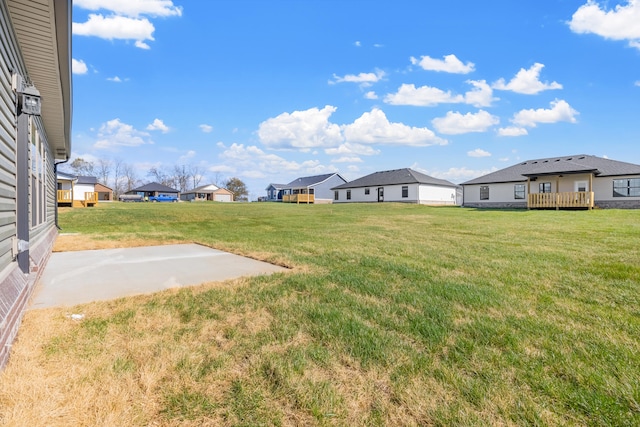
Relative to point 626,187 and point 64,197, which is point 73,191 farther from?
point 626,187

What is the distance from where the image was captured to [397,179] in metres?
38.4

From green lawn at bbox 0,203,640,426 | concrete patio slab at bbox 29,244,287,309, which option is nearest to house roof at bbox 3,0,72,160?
concrete patio slab at bbox 29,244,287,309

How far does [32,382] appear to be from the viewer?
2.13 m

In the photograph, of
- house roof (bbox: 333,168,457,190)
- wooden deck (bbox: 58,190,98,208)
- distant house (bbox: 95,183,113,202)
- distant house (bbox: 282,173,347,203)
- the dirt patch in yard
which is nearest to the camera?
the dirt patch in yard

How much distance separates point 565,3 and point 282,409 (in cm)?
1484

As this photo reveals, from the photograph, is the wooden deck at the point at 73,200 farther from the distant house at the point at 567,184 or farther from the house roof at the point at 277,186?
the distant house at the point at 567,184

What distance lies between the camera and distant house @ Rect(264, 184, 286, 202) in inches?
2409

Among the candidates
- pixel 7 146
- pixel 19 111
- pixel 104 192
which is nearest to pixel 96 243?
pixel 19 111

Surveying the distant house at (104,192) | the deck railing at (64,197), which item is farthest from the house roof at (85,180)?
the distant house at (104,192)

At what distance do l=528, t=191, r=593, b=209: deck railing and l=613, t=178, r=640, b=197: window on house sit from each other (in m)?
3.01

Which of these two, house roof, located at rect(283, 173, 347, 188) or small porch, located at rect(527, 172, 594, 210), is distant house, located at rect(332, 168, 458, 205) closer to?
house roof, located at rect(283, 173, 347, 188)

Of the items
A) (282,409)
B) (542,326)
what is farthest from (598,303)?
(282,409)

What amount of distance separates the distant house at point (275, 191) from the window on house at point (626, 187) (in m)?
45.5

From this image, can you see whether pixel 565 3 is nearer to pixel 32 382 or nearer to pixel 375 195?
pixel 32 382
